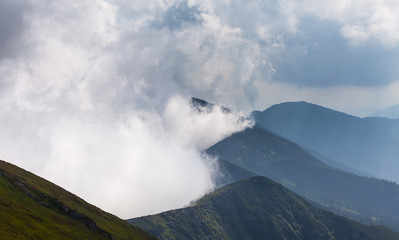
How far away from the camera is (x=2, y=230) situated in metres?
189

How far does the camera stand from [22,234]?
19888 centimetres

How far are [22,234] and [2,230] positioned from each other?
12439mm
